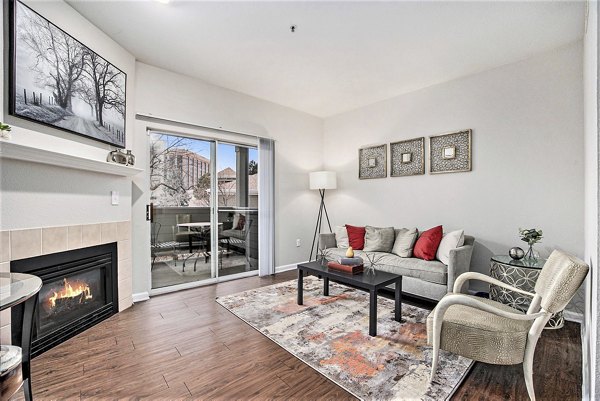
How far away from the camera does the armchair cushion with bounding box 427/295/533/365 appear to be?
165cm

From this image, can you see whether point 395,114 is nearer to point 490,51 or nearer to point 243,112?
point 490,51

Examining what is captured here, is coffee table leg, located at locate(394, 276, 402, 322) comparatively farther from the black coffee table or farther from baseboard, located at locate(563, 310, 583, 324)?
baseboard, located at locate(563, 310, 583, 324)

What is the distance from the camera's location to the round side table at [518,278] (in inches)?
102

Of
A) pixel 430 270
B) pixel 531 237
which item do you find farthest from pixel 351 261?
pixel 531 237

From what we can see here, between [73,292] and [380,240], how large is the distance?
3.62 meters

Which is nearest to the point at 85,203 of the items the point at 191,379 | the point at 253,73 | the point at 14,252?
the point at 14,252

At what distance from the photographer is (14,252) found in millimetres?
1966

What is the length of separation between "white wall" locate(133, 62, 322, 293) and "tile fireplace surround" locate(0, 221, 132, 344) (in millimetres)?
234

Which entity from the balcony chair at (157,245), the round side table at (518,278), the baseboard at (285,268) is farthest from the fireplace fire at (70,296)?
the round side table at (518,278)

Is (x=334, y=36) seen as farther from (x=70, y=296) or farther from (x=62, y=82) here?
(x=70, y=296)

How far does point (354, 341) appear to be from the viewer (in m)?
2.33

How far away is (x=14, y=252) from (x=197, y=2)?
240 cm

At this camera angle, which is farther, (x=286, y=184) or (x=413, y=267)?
(x=286, y=184)

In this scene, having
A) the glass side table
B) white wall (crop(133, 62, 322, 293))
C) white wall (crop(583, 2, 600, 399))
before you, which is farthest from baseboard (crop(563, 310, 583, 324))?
the glass side table
